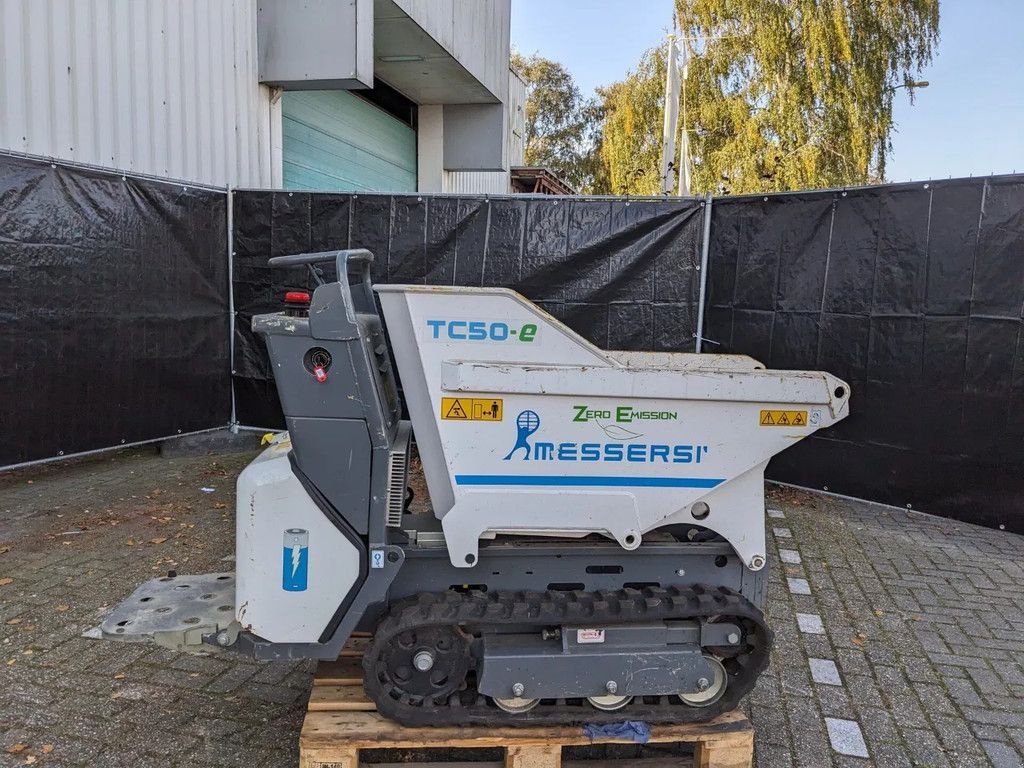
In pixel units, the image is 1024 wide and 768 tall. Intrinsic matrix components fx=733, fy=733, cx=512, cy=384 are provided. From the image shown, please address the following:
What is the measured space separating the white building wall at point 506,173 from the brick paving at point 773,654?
6.71 meters

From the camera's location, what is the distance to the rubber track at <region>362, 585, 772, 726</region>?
8.30 feet

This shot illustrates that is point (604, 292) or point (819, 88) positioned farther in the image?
point (819, 88)

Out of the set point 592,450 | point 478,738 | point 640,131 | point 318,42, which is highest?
point 640,131

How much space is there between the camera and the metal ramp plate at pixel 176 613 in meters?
2.70

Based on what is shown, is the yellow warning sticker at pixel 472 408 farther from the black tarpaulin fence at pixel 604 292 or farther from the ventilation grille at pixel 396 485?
the black tarpaulin fence at pixel 604 292

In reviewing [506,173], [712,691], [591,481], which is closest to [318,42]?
[591,481]

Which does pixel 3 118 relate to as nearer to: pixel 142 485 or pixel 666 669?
pixel 142 485

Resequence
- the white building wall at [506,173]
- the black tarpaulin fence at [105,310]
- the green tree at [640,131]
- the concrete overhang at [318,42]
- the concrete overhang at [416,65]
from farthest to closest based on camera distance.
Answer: the green tree at [640,131] → the white building wall at [506,173] → the concrete overhang at [416,65] → the concrete overhang at [318,42] → the black tarpaulin fence at [105,310]

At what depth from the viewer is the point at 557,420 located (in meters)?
2.53

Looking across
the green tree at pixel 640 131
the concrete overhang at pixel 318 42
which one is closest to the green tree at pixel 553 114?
the green tree at pixel 640 131

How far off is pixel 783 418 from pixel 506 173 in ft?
48.5

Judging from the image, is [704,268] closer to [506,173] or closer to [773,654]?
→ [773,654]

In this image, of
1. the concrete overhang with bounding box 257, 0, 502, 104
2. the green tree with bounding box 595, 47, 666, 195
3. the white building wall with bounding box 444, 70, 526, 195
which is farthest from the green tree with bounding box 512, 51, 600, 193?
the concrete overhang with bounding box 257, 0, 502, 104

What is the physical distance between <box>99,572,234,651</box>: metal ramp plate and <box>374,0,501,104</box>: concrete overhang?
796 cm
